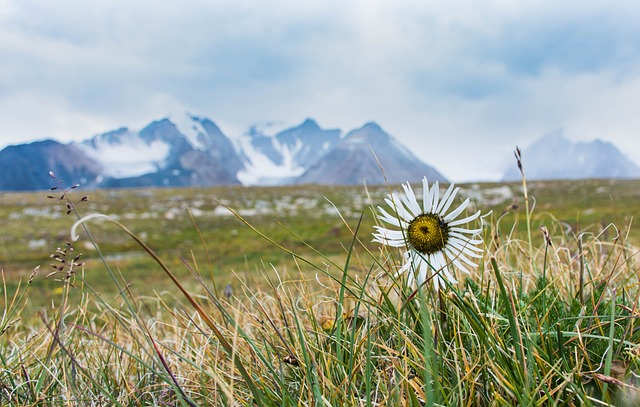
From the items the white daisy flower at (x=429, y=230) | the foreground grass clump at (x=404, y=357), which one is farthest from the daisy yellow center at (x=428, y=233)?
the foreground grass clump at (x=404, y=357)

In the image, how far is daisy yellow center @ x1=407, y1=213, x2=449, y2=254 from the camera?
1.99 metres

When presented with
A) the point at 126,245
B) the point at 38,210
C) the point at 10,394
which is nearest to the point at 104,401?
the point at 10,394

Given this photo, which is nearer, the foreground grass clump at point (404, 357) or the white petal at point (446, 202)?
the foreground grass clump at point (404, 357)

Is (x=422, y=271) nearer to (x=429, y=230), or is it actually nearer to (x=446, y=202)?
(x=429, y=230)

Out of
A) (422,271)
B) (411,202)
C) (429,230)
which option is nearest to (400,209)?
(411,202)

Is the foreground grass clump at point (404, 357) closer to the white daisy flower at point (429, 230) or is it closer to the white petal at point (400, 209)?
the white daisy flower at point (429, 230)

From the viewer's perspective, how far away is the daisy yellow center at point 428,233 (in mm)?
1992

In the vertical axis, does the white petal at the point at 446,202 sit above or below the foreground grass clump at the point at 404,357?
above

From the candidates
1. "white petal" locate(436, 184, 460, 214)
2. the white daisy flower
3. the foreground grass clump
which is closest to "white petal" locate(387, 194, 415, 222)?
the white daisy flower

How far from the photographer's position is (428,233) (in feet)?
6.54

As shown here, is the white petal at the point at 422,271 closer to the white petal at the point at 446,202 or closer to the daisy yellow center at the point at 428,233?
the daisy yellow center at the point at 428,233

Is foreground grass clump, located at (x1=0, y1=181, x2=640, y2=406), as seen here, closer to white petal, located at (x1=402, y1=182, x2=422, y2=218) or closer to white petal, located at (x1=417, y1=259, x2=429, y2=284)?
white petal, located at (x1=417, y1=259, x2=429, y2=284)

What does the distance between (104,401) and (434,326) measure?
1838 mm

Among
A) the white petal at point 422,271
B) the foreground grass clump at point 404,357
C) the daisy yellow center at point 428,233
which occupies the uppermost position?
the daisy yellow center at point 428,233
